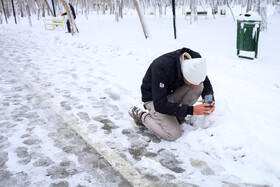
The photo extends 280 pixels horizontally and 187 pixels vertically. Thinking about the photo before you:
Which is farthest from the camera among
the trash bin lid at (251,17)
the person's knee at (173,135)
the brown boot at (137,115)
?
the trash bin lid at (251,17)

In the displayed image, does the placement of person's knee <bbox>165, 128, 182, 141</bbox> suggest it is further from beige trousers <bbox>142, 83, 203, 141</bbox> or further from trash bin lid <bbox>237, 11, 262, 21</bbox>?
trash bin lid <bbox>237, 11, 262, 21</bbox>

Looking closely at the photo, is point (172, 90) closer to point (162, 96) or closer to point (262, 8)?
point (162, 96)

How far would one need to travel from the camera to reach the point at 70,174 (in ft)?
7.47

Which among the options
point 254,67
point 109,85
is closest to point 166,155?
point 109,85

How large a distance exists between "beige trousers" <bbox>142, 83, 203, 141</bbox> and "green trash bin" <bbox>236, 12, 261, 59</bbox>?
11.8 feet

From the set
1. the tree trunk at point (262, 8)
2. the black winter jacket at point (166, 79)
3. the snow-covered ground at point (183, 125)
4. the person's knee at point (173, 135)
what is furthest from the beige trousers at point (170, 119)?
the tree trunk at point (262, 8)

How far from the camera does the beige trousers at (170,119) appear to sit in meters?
2.89

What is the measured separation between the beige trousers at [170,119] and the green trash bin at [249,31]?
11.8ft

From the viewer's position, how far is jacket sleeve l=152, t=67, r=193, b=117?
2592 mm

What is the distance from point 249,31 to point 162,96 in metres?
4.34

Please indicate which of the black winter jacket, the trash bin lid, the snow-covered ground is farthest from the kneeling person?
the trash bin lid

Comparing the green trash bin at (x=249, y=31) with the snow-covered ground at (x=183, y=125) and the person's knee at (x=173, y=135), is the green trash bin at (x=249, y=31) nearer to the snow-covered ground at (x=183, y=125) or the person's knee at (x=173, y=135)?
the snow-covered ground at (x=183, y=125)

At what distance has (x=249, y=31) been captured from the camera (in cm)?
580

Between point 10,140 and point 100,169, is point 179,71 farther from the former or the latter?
point 10,140
